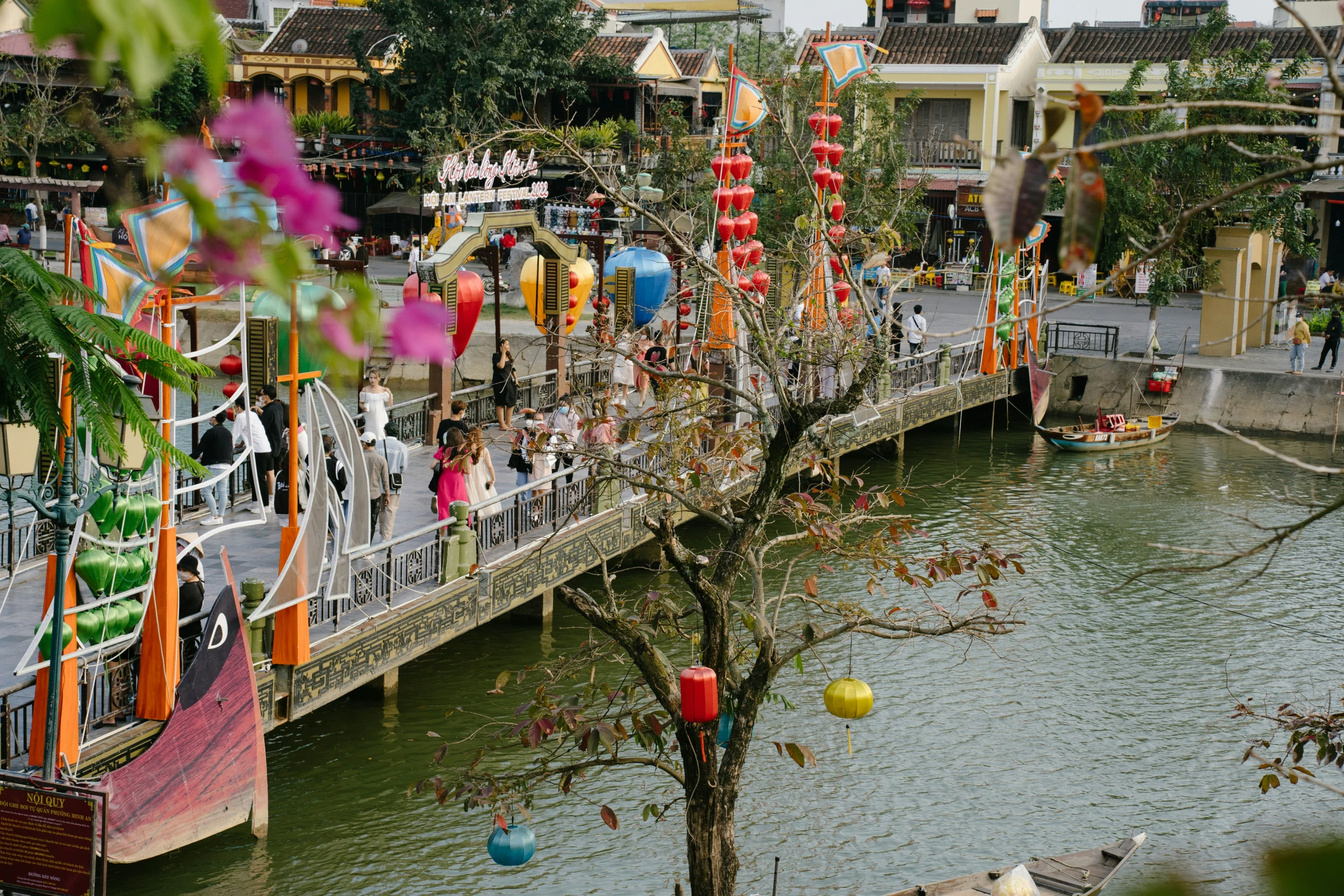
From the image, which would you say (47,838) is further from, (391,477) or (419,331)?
(419,331)

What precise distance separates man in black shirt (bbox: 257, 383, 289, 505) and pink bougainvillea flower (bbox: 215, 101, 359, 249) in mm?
14792

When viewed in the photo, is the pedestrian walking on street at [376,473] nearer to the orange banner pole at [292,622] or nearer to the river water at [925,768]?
the river water at [925,768]

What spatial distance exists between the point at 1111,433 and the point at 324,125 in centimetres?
2943

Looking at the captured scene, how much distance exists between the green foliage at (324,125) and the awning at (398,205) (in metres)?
3.40

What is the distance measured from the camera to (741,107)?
2173 cm

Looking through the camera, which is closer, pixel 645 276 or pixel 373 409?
pixel 373 409

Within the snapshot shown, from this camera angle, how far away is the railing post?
1414cm

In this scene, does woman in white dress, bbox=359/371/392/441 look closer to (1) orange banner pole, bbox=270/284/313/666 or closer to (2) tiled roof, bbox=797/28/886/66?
(1) orange banner pole, bbox=270/284/313/666

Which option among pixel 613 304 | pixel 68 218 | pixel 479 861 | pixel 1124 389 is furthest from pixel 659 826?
pixel 1124 389

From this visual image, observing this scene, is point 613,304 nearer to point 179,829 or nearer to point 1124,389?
point 1124,389

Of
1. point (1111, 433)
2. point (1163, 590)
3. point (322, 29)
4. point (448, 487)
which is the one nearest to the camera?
point (448, 487)

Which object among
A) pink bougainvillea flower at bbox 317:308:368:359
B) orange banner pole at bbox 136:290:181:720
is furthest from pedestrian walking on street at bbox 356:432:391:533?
pink bougainvillea flower at bbox 317:308:368:359

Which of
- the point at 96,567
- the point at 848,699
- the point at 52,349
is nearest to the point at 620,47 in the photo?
the point at 96,567

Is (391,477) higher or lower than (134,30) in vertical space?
lower
